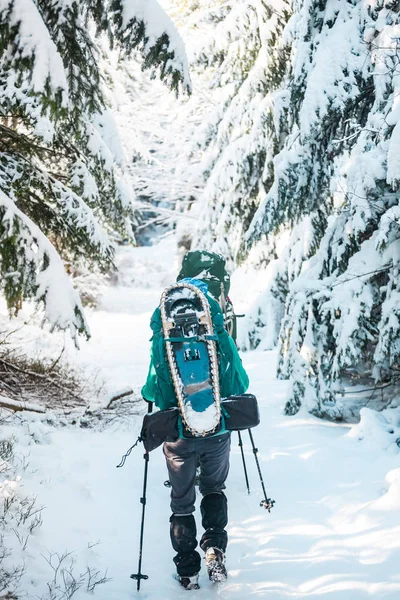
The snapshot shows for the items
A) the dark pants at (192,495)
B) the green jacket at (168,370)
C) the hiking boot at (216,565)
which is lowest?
the hiking boot at (216,565)

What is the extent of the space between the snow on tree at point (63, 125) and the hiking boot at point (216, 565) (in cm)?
244

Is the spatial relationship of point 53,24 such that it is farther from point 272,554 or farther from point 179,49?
point 272,554

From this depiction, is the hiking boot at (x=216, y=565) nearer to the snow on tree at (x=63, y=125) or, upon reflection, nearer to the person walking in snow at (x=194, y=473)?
the person walking in snow at (x=194, y=473)

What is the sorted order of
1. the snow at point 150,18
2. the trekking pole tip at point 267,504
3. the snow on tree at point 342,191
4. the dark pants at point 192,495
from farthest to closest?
the snow on tree at point 342,191 → the trekking pole tip at point 267,504 → the snow at point 150,18 → the dark pants at point 192,495

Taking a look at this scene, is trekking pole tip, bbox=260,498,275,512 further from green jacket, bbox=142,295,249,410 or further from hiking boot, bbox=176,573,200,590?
green jacket, bbox=142,295,249,410

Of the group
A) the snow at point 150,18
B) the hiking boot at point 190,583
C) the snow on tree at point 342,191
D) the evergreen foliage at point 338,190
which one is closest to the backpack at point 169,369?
the hiking boot at point 190,583

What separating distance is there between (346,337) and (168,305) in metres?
2.89

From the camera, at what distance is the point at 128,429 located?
6426 mm

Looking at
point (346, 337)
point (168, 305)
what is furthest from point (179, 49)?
point (346, 337)

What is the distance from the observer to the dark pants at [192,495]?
3.32 meters

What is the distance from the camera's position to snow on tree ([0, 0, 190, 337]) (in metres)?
3.21

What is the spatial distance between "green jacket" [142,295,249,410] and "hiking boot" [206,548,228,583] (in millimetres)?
983

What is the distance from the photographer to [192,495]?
136 inches

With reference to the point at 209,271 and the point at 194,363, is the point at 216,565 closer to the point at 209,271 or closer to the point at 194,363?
the point at 194,363
